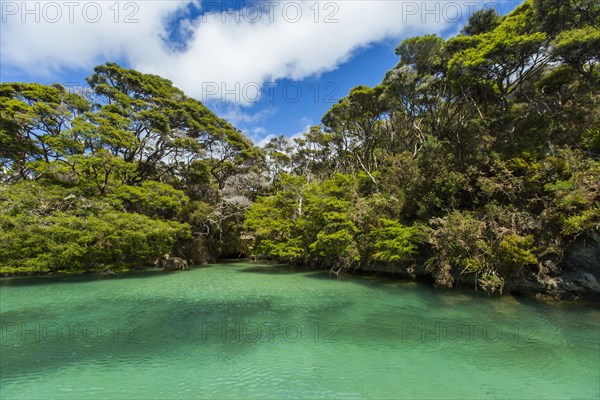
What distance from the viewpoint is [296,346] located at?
6957 mm

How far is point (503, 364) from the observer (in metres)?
5.89

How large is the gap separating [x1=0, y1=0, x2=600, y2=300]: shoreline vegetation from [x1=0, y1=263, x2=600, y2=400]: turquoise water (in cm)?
233

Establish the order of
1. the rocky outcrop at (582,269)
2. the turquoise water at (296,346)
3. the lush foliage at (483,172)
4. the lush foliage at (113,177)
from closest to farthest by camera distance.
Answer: the turquoise water at (296,346) < the rocky outcrop at (582,269) < the lush foliage at (483,172) < the lush foliage at (113,177)

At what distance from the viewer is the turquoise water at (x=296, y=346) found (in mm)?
5086

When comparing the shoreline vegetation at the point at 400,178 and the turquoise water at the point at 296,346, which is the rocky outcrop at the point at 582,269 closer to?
the shoreline vegetation at the point at 400,178

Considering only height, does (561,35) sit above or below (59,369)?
above

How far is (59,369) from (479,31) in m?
22.5

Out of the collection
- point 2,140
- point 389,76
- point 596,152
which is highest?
point 389,76

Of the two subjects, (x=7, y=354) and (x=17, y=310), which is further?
(x=17, y=310)

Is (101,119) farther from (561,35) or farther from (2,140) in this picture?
(561,35)

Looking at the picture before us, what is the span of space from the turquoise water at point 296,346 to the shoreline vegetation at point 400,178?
2328 millimetres

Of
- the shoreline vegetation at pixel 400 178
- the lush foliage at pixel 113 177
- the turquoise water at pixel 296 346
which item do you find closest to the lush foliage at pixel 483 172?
the shoreline vegetation at pixel 400 178

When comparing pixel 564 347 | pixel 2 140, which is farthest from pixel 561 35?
pixel 2 140

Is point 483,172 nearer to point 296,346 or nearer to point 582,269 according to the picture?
point 582,269
